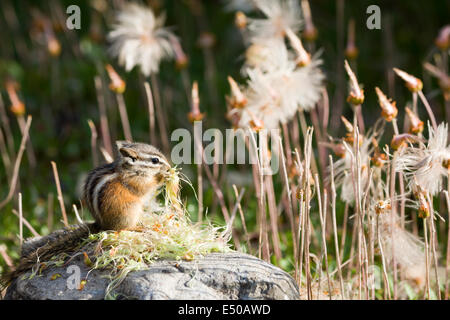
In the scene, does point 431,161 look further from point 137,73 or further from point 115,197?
point 137,73

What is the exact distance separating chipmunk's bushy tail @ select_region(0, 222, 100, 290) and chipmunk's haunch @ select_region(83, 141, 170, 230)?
4.7 inches

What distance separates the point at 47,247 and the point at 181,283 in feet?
2.84

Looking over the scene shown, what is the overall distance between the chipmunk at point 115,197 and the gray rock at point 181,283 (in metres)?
0.23

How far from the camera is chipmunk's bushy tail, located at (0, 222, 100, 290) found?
3410 millimetres

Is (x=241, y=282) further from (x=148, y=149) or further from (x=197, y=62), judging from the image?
(x=197, y=62)

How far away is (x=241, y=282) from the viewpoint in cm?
310

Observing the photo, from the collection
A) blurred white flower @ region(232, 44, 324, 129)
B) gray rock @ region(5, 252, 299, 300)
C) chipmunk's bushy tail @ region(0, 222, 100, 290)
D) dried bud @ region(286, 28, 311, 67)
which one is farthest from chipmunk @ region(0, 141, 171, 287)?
dried bud @ region(286, 28, 311, 67)

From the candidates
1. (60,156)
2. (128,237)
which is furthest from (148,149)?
(60,156)

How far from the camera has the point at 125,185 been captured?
3.57 meters

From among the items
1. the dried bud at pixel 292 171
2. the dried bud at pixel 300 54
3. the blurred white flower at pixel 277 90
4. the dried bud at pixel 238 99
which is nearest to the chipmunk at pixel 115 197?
the dried bud at pixel 238 99

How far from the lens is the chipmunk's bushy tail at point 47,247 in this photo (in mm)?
3410

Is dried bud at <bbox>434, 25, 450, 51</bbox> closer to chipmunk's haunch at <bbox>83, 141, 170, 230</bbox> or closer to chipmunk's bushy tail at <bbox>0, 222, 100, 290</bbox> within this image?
chipmunk's haunch at <bbox>83, 141, 170, 230</bbox>
